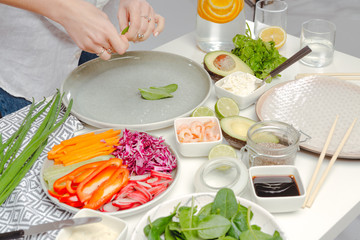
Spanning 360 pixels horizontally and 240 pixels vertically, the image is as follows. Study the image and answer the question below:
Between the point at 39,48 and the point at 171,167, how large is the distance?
2.99ft

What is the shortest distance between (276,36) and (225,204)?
109cm

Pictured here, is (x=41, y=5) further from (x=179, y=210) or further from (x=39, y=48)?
(x=179, y=210)

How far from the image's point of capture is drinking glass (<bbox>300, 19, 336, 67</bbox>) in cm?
184

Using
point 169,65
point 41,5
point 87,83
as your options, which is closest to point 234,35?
point 169,65

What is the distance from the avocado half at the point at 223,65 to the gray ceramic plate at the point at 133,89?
0.03m

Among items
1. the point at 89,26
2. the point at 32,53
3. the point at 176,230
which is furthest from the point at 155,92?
the point at 176,230

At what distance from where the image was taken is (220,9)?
1.80 m

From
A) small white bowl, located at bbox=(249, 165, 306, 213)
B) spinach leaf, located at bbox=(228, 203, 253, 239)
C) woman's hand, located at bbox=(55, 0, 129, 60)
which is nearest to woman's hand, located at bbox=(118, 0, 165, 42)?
woman's hand, located at bbox=(55, 0, 129, 60)

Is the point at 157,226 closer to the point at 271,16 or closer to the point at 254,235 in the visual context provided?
the point at 254,235

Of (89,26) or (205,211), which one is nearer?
(205,211)

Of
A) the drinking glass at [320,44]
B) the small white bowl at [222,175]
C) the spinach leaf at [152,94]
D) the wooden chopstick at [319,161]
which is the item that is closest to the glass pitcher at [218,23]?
the drinking glass at [320,44]

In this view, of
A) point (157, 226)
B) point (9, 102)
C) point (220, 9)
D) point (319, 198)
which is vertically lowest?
point (9, 102)

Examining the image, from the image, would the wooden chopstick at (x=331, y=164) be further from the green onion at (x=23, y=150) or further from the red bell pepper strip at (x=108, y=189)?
the green onion at (x=23, y=150)

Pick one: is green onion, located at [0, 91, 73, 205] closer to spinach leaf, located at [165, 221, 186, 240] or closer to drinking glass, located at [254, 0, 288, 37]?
spinach leaf, located at [165, 221, 186, 240]
